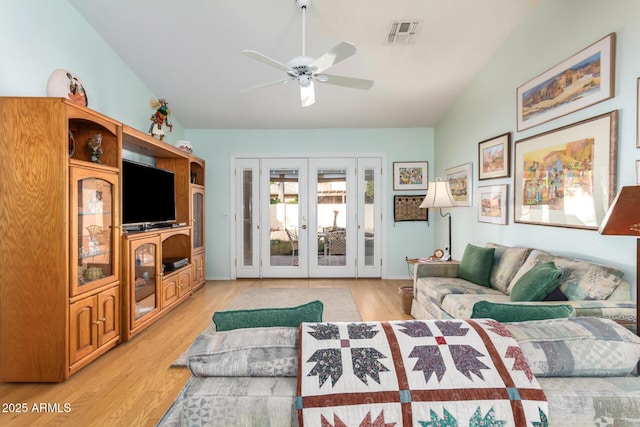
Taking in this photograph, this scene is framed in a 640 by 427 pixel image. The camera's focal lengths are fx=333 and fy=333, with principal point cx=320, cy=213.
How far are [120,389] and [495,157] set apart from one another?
158 inches

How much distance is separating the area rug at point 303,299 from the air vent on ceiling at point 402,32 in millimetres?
2947

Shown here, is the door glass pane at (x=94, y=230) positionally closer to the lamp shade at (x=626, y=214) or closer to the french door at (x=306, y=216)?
the french door at (x=306, y=216)

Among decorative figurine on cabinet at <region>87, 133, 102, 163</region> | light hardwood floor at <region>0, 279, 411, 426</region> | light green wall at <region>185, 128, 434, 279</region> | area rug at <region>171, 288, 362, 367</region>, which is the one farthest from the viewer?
light green wall at <region>185, 128, 434, 279</region>

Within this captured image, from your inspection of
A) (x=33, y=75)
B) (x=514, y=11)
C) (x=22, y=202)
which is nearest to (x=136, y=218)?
(x=22, y=202)

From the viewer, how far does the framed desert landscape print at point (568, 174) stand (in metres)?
2.35

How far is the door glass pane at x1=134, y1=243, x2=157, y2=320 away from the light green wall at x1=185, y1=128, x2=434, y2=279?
6.46 feet

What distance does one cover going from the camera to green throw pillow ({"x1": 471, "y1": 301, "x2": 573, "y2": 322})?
133 centimetres

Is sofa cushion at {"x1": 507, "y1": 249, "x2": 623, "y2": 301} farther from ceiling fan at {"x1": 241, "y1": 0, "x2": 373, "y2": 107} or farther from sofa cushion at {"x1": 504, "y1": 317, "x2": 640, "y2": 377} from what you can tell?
ceiling fan at {"x1": 241, "y1": 0, "x2": 373, "y2": 107}

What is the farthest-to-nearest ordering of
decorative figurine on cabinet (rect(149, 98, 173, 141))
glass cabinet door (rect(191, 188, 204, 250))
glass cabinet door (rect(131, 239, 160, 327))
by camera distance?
1. glass cabinet door (rect(191, 188, 204, 250))
2. decorative figurine on cabinet (rect(149, 98, 173, 141))
3. glass cabinet door (rect(131, 239, 160, 327))

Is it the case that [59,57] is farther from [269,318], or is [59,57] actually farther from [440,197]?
[440,197]

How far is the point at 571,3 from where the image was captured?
2.64 metres

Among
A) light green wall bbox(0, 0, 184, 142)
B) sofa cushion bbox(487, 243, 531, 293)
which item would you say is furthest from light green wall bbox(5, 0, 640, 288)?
sofa cushion bbox(487, 243, 531, 293)

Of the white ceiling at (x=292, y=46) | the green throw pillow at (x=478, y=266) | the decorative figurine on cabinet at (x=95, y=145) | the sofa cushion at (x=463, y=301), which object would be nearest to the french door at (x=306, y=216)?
the white ceiling at (x=292, y=46)

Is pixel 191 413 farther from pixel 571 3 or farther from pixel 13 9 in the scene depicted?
pixel 571 3
